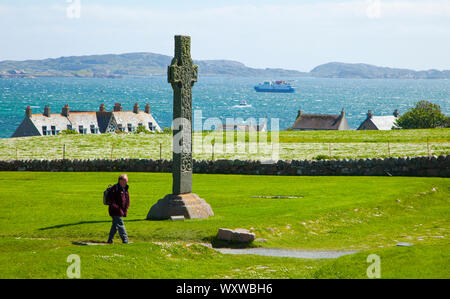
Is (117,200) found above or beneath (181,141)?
beneath

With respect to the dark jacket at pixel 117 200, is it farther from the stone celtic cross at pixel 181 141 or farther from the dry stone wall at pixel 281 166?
the dry stone wall at pixel 281 166

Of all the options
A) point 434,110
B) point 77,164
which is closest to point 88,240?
point 77,164

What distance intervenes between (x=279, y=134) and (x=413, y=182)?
97.6 ft

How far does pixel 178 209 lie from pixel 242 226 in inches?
99.8

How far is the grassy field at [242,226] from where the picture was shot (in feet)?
50.1

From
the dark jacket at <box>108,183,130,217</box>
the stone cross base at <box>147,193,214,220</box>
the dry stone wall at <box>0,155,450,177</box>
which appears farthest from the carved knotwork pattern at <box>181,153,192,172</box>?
the dry stone wall at <box>0,155,450,177</box>

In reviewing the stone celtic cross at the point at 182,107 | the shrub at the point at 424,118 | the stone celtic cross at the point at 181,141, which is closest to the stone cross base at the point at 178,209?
the stone celtic cross at the point at 181,141

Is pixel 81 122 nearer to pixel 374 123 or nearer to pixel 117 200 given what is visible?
pixel 374 123

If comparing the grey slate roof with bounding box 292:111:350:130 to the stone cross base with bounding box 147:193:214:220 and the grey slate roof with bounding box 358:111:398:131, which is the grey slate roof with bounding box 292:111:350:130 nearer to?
the grey slate roof with bounding box 358:111:398:131

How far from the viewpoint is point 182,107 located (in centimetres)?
2194

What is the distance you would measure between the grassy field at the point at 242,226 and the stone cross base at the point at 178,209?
19.9 inches

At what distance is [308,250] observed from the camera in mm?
19188

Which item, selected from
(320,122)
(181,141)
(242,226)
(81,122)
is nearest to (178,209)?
(181,141)
